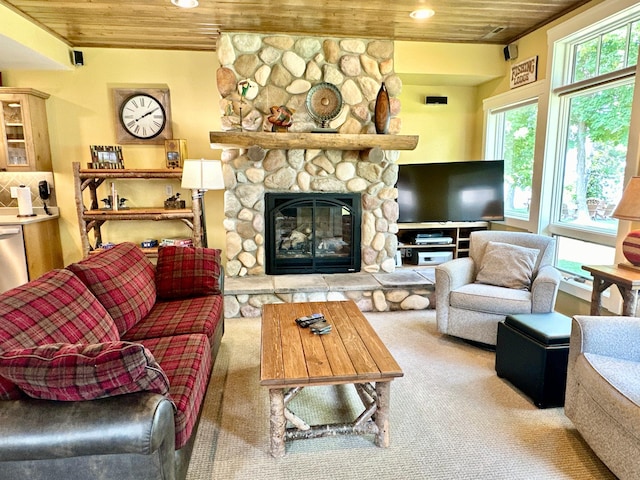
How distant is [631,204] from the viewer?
2406mm

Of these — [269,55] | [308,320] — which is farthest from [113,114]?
[308,320]

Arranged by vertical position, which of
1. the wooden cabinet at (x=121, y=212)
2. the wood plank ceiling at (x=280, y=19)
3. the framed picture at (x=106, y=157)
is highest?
the wood plank ceiling at (x=280, y=19)

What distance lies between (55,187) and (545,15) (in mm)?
5322

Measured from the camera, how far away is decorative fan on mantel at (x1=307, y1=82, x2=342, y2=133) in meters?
3.83

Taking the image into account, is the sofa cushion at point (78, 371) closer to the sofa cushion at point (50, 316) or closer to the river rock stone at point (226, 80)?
the sofa cushion at point (50, 316)

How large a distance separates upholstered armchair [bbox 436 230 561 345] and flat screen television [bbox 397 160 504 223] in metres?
0.89

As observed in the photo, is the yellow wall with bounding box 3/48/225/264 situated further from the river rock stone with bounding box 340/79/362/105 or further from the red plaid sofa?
the red plaid sofa

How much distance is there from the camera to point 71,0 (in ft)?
9.91

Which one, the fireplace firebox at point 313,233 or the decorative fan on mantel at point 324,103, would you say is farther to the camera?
the fireplace firebox at point 313,233

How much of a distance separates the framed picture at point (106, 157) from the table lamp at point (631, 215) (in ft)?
14.5

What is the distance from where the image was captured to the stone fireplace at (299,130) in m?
3.74

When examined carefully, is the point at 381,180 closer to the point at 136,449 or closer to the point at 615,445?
the point at 615,445

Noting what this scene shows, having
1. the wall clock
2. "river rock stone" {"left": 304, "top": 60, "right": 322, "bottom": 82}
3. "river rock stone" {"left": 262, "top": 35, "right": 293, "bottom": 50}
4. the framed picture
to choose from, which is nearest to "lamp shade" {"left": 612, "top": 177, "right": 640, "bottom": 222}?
"river rock stone" {"left": 304, "top": 60, "right": 322, "bottom": 82}

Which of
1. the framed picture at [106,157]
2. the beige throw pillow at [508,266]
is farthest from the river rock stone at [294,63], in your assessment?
the beige throw pillow at [508,266]
